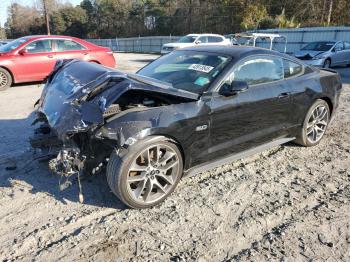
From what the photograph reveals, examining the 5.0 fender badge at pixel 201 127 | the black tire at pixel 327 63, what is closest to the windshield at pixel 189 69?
the 5.0 fender badge at pixel 201 127

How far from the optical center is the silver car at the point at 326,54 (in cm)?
1583

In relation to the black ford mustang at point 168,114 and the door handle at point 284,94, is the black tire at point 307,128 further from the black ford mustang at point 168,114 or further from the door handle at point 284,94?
the door handle at point 284,94

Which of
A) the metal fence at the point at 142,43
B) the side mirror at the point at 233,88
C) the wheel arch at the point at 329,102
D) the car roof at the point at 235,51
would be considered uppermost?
the car roof at the point at 235,51

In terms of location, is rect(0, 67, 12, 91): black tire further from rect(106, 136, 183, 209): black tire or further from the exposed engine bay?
rect(106, 136, 183, 209): black tire

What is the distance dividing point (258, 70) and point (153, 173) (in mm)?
2014

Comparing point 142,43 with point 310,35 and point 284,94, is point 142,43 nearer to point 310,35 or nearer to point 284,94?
point 310,35

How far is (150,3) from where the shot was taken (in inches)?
2106

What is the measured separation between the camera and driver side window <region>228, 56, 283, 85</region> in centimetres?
432

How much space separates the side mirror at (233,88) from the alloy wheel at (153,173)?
3.13 feet

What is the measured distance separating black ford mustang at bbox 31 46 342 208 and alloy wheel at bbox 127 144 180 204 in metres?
0.01

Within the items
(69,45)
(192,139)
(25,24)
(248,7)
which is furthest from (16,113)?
(25,24)

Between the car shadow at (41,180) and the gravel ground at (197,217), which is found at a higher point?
the car shadow at (41,180)

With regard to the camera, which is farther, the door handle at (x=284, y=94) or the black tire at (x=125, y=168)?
the door handle at (x=284, y=94)

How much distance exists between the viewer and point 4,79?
1016 centimetres
